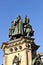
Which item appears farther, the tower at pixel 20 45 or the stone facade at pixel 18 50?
the tower at pixel 20 45

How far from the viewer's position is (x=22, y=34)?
3328 centimetres

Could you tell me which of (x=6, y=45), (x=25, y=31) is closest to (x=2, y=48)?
(x=6, y=45)

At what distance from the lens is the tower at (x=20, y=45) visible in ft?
104

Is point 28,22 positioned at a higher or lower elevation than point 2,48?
higher

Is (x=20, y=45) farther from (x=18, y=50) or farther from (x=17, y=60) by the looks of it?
(x=17, y=60)

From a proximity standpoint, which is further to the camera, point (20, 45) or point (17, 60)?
point (20, 45)

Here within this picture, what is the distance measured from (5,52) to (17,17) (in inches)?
172

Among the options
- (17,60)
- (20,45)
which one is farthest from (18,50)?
(17,60)

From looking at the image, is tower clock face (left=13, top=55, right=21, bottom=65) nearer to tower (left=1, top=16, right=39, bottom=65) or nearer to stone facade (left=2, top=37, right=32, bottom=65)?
tower (left=1, top=16, right=39, bottom=65)

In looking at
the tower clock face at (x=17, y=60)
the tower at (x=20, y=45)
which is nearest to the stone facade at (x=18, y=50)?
the tower at (x=20, y=45)

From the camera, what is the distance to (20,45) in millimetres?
32469

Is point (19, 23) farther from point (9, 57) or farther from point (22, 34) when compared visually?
point (9, 57)

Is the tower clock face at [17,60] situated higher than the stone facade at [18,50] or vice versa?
the stone facade at [18,50]

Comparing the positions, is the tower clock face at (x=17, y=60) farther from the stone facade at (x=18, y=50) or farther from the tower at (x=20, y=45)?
the stone facade at (x=18, y=50)
